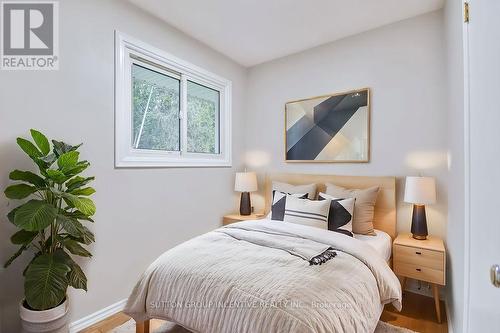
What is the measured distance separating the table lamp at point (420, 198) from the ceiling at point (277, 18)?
1.60 meters

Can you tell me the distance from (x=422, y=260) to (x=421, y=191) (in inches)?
22.4

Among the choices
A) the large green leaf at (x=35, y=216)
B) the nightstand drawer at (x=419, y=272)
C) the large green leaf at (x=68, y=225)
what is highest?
the large green leaf at (x=35, y=216)

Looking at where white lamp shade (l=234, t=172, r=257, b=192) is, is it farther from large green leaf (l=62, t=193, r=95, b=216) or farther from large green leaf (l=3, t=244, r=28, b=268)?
large green leaf (l=3, t=244, r=28, b=268)

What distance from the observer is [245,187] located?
10.5ft

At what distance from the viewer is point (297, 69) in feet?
10.5

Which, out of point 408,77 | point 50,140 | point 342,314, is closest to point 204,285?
point 342,314

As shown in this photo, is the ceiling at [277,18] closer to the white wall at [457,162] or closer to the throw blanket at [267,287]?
the white wall at [457,162]

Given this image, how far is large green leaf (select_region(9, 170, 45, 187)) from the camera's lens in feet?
4.77

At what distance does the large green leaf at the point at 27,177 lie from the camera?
4.77 ft

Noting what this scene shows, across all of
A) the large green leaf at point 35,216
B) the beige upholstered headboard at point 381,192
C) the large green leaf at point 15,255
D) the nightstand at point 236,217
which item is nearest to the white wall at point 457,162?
the beige upholstered headboard at point 381,192

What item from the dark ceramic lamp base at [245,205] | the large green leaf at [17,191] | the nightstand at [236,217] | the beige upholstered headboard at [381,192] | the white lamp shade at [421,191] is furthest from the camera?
the dark ceramic lamp base at [245,205]

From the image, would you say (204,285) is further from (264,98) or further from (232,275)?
(264,98)

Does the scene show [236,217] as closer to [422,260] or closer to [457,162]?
[422,260]

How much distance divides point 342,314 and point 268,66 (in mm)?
3096
